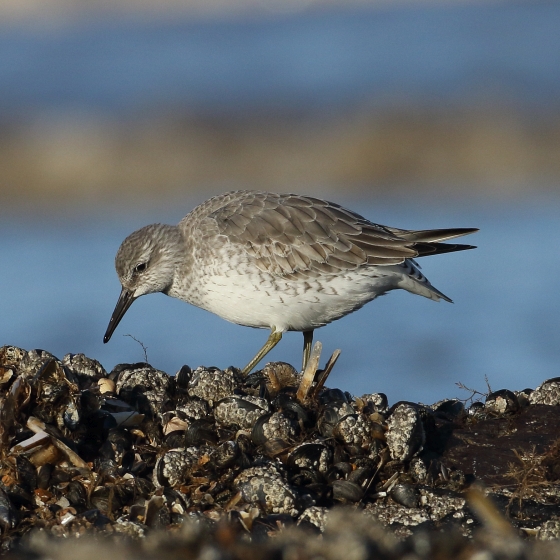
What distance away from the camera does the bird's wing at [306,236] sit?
652cm

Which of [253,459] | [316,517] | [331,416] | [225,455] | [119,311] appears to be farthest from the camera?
[119,311]

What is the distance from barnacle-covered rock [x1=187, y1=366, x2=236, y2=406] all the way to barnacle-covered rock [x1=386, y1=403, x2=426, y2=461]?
0.97m

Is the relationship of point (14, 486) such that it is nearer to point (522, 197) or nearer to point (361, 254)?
point (361, 254)

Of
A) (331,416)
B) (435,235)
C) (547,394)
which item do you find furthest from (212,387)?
(435,235)

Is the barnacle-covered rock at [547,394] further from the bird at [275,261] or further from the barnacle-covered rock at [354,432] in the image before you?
the bird at [275,261]

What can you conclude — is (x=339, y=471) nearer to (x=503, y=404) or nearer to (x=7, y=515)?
(x=503, y=404)

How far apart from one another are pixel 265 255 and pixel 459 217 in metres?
8.67

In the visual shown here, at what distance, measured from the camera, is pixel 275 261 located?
646 cm

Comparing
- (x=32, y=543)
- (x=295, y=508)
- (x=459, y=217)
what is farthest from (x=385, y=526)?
(x=459, y=217)

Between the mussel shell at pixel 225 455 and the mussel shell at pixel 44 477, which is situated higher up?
the mussel shell at pixel 225 455

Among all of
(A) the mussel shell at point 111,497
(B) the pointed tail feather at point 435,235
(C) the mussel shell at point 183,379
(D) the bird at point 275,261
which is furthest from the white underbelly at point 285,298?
(A) the mussel shell at point 111,497

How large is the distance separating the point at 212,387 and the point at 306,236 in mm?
1920

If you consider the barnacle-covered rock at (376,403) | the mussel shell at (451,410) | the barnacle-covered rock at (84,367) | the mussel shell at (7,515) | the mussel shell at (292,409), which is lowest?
the mussel shell at (7,515)

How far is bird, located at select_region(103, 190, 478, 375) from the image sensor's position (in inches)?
252
